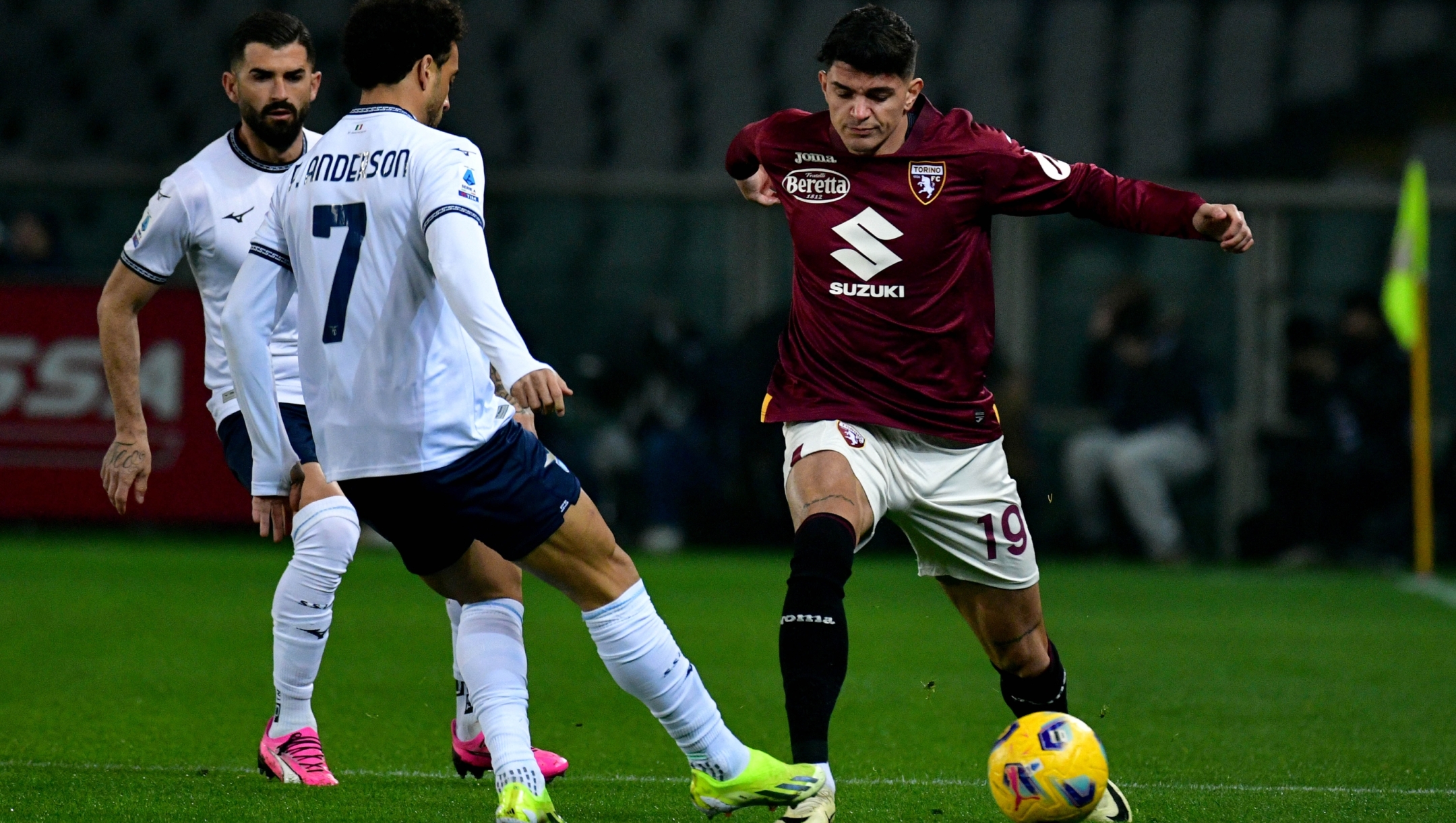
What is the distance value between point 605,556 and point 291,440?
4.67 ft

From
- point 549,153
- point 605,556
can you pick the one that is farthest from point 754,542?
point 605,556

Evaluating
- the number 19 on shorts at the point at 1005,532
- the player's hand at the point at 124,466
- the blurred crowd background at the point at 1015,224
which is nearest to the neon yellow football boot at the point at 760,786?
the number 19 on shorts at the point at 1005,532

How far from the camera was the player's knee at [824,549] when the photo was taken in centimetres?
439

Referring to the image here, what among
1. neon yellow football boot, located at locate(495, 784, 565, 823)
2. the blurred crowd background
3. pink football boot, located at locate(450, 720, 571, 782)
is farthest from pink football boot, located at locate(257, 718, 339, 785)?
the blurred crowd background

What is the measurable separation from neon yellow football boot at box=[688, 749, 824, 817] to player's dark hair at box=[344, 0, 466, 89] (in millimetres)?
1692

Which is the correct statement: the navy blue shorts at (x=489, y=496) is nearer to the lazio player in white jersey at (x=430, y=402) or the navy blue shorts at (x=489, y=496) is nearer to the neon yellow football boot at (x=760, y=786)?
the lazio player in white jersey at (x=430, y=402)

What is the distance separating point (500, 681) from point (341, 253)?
3.41ft

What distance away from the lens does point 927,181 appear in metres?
4.83

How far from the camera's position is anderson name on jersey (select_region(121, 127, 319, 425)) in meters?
5.34

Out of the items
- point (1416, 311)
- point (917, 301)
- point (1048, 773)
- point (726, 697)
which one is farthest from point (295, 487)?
point (1416, 311)

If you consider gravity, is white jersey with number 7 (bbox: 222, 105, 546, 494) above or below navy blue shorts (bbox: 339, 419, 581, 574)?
above

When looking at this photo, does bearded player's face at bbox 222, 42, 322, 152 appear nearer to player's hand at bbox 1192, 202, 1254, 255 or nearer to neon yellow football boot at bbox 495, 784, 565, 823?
neon yellow football boot at bbox 495, 784, 565, 823

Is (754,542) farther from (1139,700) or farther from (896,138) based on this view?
(896,138)

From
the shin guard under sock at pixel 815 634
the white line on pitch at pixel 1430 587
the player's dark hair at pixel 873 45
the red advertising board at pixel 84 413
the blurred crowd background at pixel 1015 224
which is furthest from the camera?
the blurred crowd background at pixel 1015 224
